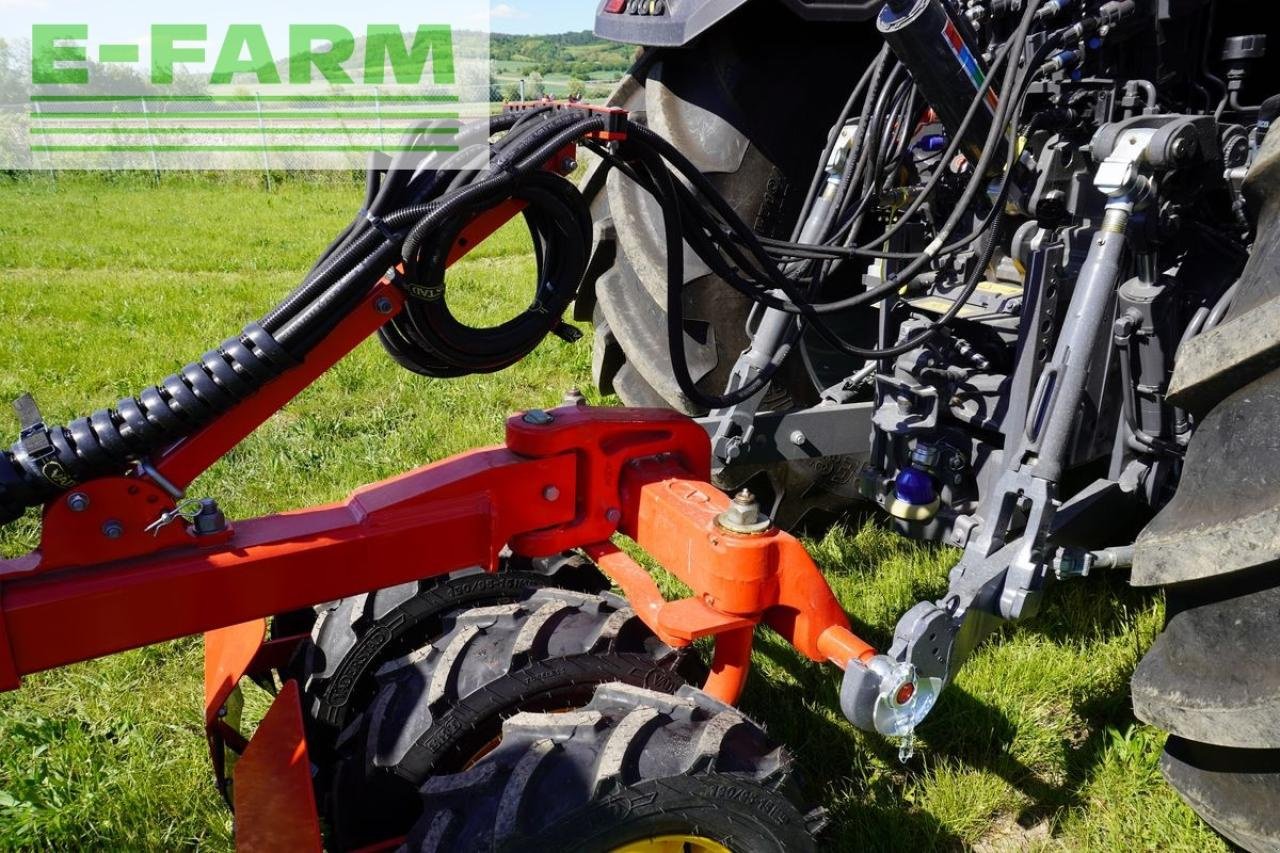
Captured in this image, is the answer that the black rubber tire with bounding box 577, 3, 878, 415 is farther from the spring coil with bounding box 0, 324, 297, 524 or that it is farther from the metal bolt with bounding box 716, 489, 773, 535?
the spring coil with bounding box 0, 324, 297, 524

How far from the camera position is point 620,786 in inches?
61.6

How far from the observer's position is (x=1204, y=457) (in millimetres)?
1607

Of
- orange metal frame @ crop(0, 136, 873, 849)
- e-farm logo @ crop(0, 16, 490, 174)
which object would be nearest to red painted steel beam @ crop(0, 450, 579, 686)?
orange metal frame @ crop(0, 136, 873, 849)

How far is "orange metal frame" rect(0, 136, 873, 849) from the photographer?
1502 millimetres

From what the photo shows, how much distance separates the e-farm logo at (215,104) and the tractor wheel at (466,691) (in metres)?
9.87

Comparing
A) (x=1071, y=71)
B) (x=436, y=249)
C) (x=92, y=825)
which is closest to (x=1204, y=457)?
(x=1071, y=71)

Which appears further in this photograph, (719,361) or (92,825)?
(719,361)

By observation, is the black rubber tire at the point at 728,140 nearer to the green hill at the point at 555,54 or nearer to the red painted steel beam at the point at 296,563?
the red painted steel beam at the point at 296,563

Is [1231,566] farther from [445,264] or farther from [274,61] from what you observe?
[274,61]

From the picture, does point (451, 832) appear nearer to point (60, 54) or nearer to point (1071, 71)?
point (1071, 71)

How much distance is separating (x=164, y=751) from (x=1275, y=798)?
219 cm

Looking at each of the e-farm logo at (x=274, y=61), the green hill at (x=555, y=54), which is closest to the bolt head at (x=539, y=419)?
the e-farm logo at (x=274, y=61)

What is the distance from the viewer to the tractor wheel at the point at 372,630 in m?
2.02

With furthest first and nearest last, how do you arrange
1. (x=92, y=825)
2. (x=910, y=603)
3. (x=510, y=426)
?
(x=910, y=603) → (x=92, y=825) → (x=510, y=426)
